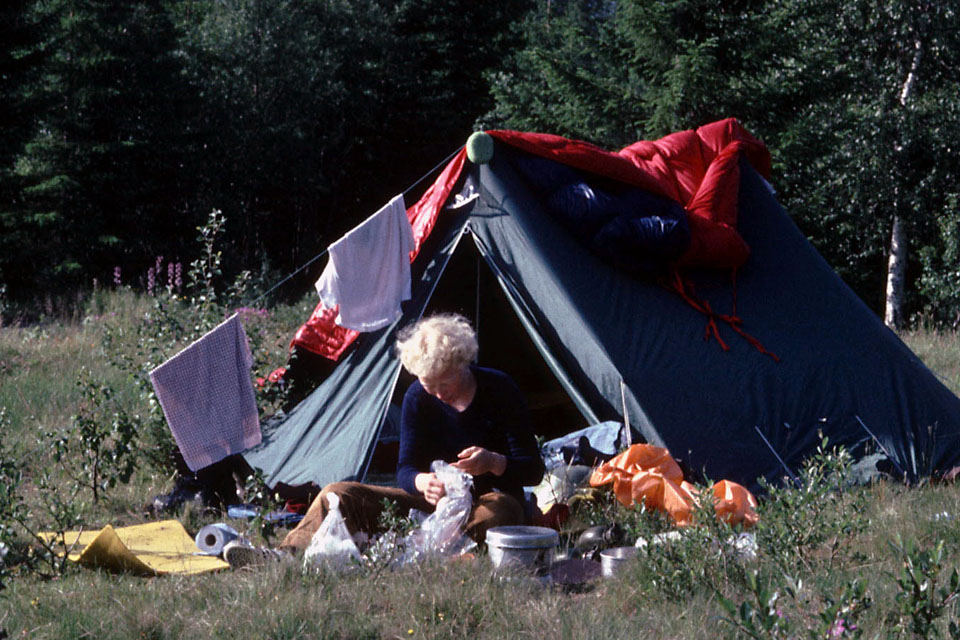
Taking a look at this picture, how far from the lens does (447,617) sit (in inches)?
112

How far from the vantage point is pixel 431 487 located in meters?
3.59

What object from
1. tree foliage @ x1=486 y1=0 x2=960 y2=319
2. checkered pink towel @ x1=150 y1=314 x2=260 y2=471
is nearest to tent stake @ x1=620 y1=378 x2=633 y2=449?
checkered pink towel @ x1=150 y1=314 x2=260 y2=471

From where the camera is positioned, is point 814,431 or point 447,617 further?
point 814,431

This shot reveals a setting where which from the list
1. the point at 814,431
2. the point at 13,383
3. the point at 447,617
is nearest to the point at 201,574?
the point at 447,617

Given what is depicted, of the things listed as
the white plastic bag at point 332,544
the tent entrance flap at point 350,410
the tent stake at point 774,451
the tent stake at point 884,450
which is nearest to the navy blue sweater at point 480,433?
the white plastic bag at point 332,544

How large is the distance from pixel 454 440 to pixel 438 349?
14.5 inches

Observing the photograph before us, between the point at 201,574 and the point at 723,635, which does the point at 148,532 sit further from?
the point at 723,635

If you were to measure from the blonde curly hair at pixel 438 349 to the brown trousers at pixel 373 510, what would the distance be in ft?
1.58

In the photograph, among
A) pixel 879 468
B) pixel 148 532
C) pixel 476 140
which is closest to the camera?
pixel 148 532

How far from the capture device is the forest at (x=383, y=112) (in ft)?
38.7

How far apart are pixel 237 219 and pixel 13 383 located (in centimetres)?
1065

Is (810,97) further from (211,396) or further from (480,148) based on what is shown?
(211,396)

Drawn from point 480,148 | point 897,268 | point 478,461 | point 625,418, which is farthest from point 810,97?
point 478,461

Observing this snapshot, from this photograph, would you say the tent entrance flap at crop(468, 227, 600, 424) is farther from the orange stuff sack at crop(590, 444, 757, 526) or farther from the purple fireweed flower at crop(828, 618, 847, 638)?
the purple fireweed flower at crop(828, 618, 847, 638)
